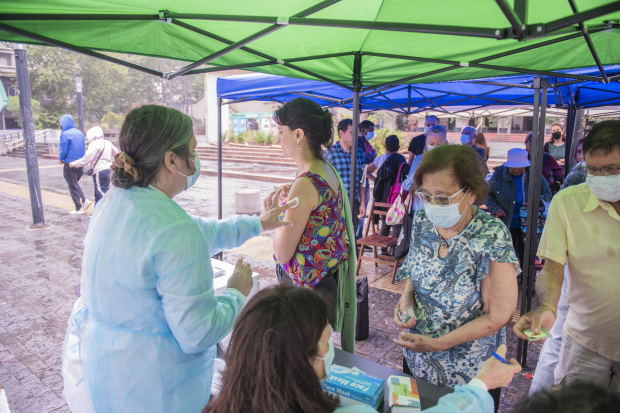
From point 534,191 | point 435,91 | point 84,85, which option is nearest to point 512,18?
point 534,191

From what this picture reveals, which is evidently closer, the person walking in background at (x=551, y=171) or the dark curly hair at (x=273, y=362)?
the dark curly hair at (x=273, y=362)

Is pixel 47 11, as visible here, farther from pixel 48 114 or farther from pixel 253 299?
pixel 48 114

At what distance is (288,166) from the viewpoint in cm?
2023

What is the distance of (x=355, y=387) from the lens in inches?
56.4

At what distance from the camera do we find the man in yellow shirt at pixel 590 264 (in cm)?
165

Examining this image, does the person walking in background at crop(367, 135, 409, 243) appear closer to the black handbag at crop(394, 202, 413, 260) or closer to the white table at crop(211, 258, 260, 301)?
the black handbag at crop(394, 202, 413, 260)

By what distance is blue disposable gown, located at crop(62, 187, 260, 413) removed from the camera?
1230 millimetres

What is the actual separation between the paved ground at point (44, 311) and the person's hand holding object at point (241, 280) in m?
0.50

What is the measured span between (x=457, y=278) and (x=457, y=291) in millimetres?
57

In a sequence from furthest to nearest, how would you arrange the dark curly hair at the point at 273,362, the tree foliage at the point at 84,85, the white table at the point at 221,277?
1. the tree foliage at the point at 84,85
2. the white table at the point at 221,277
3. the dark curly hair at the point at 273,362

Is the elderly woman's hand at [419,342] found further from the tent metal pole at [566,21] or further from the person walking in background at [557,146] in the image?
the person walking in background at [557,146]

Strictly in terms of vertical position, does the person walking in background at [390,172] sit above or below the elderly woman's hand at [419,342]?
above

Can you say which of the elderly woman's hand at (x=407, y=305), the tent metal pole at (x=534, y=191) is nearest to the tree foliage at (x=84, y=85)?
the tent metal pole at (x=534, y=191)

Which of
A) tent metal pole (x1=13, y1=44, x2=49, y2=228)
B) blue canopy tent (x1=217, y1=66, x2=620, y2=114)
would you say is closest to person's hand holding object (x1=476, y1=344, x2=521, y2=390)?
blue canopy tent (x1=217, y1=66, x2=620, y2=114)
